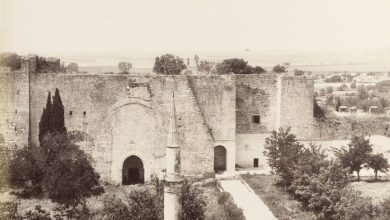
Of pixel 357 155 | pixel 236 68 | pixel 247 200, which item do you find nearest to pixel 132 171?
pixel 247 200

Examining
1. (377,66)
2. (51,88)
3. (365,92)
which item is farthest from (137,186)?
(377,66)

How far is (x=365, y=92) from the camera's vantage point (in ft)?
229

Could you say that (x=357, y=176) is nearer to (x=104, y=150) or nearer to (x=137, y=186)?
(x=137, y=186)

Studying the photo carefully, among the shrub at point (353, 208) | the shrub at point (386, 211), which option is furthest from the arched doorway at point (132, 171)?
the shrub at point (386, 211)

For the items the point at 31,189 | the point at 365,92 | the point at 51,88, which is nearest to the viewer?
the point at 31,189

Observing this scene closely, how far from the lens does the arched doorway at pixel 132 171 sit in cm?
2919

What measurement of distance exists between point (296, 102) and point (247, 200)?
25.7 feet

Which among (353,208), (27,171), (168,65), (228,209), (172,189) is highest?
(168,65)

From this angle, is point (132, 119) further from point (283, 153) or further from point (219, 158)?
point (283, 153)

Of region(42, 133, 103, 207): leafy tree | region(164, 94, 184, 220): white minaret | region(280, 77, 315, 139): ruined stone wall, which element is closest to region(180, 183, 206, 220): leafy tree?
region(164, 94, 184, 220): white minaret

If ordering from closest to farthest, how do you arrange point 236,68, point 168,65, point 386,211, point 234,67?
point 386,211 < point 234,67 < point 236,68 < point 168,65

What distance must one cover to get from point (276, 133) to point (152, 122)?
6.08 metres

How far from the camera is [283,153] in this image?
1032 inches

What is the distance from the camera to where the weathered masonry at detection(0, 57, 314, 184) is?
2855 centimetres
